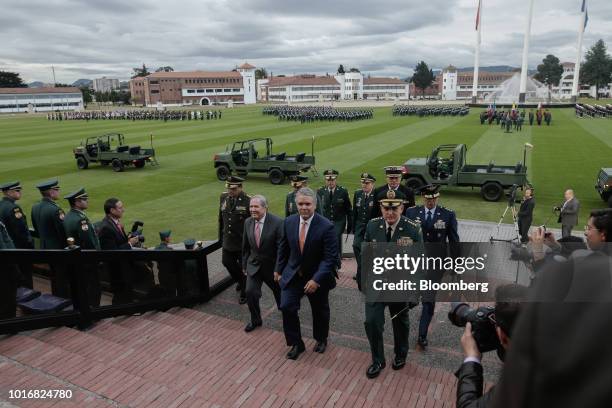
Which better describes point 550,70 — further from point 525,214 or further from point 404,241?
point 404,241

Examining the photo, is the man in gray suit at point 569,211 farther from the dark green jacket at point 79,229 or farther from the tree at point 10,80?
the tree at point 10,80

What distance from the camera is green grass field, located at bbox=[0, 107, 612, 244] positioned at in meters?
12.9

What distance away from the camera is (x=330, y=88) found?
435 feet

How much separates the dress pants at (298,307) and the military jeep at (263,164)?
38.7ft

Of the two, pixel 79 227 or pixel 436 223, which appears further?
pixel 436 223

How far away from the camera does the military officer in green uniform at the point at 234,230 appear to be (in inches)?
250

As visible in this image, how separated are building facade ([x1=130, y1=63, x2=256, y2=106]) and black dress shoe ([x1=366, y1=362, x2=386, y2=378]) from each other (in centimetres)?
11232

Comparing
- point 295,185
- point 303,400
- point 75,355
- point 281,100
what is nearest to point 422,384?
point 303,400

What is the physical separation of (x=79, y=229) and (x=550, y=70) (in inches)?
5447

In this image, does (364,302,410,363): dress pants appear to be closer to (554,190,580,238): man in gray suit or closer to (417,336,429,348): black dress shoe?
(417,336,429,348): black dress shoe

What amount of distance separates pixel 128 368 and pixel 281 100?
130956 millimetres

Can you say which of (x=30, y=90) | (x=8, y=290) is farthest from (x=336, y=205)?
(x=30, y=90)

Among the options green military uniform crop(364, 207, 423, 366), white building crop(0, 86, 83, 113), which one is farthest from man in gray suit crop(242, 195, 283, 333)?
white building crop(0, 86, 83, 113)

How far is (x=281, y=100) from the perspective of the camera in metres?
131
